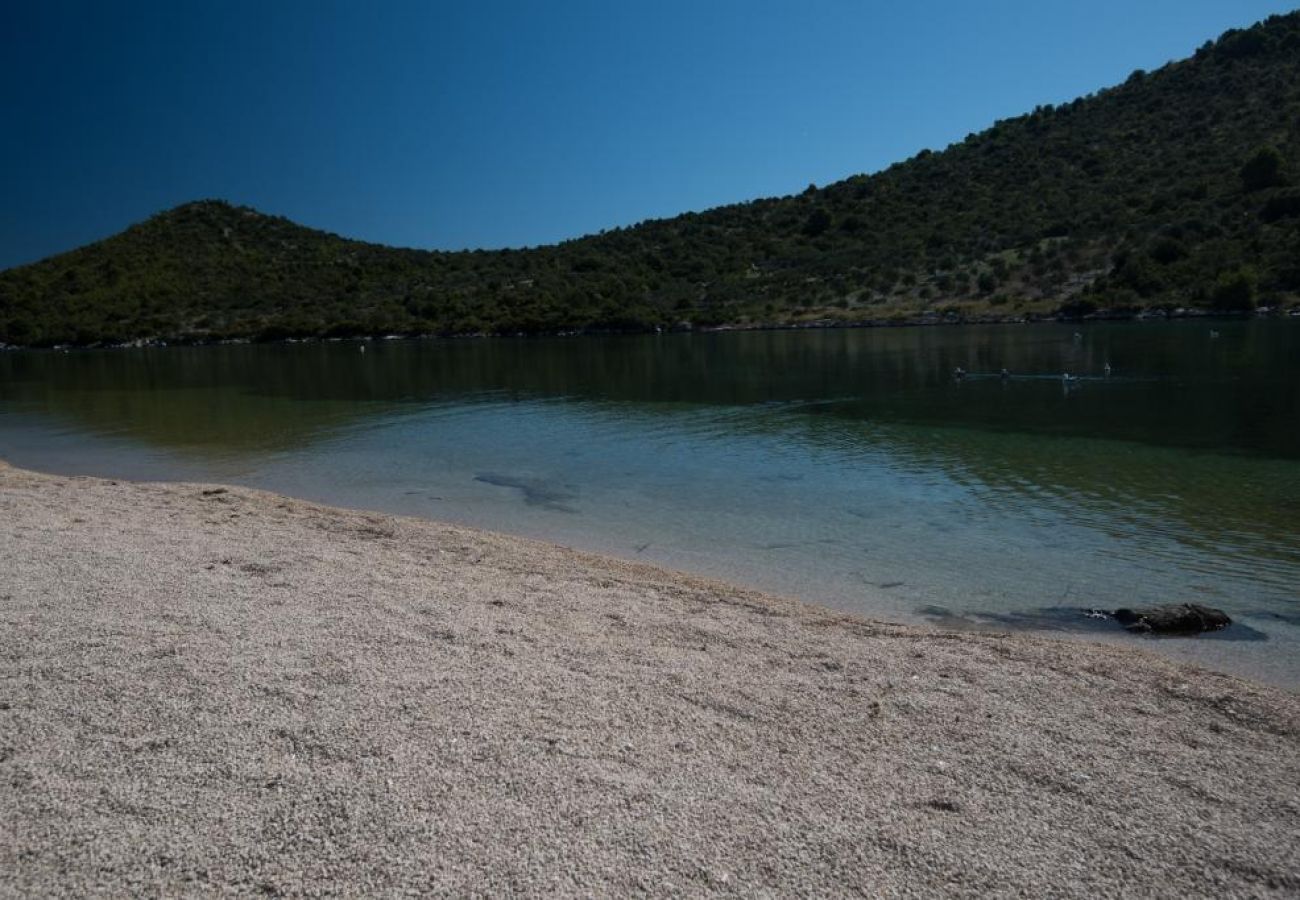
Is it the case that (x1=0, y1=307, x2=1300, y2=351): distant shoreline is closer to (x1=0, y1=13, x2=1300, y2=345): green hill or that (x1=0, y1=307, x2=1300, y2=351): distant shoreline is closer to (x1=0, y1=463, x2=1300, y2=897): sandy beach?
(x1=0, y1=13, x2=1300, y2=345): green hill

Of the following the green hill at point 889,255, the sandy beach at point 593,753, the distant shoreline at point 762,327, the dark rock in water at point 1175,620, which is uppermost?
the green hill at point 889,255

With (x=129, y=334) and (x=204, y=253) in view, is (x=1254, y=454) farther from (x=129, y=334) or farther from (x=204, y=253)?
(x=204, y=253)

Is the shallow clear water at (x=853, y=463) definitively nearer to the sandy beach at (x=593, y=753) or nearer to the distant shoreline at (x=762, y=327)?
the sandy beach at (x=593, y=753)

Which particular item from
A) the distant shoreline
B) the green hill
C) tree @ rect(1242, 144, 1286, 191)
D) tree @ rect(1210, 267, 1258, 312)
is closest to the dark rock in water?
the distant shoreline

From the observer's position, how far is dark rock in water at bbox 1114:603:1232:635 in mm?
8641

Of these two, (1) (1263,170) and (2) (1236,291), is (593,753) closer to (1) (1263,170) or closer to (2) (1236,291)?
(2) (1236,291)

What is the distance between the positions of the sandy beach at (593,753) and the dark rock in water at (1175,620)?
111 centimetres

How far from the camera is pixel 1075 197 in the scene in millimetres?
90875

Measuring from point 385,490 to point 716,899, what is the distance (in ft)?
48.9

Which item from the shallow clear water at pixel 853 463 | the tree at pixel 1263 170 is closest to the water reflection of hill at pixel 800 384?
the shallow clear water at pixel 853 463

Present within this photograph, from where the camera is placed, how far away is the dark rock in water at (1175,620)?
864cm

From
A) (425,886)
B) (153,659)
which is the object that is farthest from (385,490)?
(425,886)

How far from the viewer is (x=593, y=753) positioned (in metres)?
5.31

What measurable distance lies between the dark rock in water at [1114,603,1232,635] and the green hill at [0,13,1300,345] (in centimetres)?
6843
